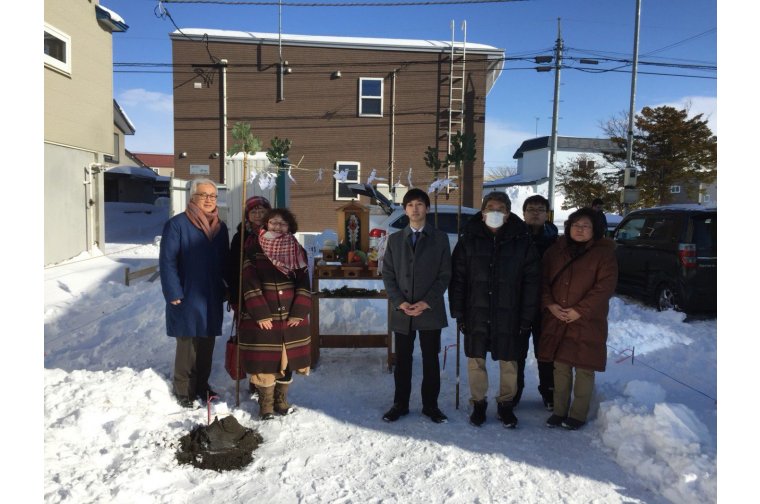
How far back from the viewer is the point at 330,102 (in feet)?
60.5

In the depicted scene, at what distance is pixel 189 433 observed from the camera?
361cm

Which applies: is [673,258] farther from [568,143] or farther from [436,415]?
[568,143]

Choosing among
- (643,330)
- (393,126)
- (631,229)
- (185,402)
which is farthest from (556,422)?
(393,126)

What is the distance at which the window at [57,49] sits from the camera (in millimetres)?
9828

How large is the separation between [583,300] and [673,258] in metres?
5.02

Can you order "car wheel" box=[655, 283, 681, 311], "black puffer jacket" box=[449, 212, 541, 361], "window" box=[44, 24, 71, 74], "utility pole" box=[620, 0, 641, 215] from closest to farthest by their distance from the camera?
"black puffer jacket" box=[449, 212, 541, 361]
"car wheel" box=[655, 283, 681, 311]
"window" box=[44, 24, 71, 74]
"utility pole" box=[620, 0, 641, 215]

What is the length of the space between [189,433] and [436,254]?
226 cm

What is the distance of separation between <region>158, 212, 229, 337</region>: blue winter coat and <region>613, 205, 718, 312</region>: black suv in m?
5.99

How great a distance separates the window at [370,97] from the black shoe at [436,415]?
15.7 m

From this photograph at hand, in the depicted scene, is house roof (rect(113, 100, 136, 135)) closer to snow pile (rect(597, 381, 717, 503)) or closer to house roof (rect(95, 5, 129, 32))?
house roof (rect(95, 5, 129, 32))

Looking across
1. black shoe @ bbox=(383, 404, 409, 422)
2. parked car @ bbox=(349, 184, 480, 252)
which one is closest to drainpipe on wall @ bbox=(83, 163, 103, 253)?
parked car @ bbox=(349, 184, 480, 252)

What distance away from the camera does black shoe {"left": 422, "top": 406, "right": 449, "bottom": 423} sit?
4.05m

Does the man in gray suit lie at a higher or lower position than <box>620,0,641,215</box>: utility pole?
lower

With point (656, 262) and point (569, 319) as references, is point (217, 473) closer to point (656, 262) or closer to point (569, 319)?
point (569, 319)
